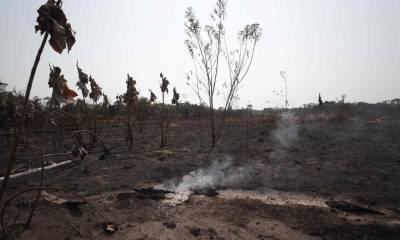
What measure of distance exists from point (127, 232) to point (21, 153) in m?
7.37

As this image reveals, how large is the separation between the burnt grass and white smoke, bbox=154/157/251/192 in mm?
240

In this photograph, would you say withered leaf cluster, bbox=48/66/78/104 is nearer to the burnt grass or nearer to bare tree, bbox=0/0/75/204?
bare tree, bbox=0/0/75/204

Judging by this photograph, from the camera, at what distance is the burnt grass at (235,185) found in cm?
402

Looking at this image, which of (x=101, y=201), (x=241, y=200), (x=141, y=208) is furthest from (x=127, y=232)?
(x=241, y=200)

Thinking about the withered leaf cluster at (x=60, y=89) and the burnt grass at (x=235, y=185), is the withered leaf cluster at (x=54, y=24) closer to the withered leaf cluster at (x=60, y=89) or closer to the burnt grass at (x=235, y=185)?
the withered leaf cluster at (x=60, y=89)

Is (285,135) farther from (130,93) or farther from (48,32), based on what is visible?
(48,32)

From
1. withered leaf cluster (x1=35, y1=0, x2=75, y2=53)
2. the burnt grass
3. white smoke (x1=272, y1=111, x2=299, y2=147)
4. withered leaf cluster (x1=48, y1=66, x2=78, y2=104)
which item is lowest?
the burnt grass

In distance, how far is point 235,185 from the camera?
5.95m

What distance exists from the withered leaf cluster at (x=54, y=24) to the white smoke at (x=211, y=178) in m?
3.74

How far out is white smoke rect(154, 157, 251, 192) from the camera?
5809mm

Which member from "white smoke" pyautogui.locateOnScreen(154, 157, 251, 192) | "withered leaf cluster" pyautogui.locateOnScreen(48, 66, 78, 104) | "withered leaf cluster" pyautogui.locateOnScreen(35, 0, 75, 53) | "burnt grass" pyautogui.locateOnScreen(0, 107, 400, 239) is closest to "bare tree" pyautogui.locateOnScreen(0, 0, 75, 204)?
"withered leaf cluster" pyautogui.locateOnScreen(35, 0, 75, 53)

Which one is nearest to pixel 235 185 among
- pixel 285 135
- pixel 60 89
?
pixel 60 89

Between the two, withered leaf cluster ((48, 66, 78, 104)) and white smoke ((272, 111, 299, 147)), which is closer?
withered leaf cluster ((48, 66, 78, 104))

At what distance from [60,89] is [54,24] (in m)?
0.93
